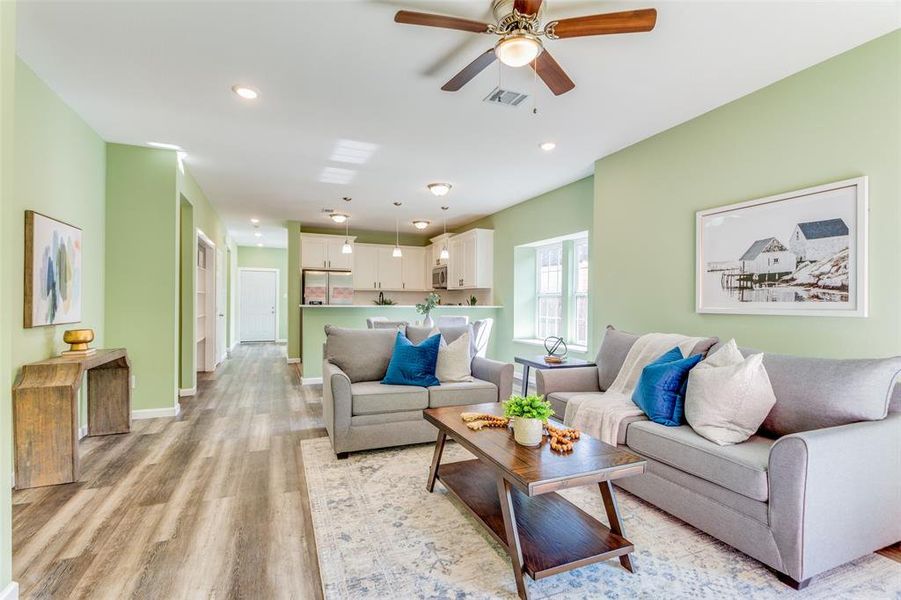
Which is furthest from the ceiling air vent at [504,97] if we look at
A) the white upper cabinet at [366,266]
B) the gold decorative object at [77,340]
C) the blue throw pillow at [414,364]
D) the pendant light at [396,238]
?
the white upper cabinet at [366,266]

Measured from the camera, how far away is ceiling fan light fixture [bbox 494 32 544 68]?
1.80 meters

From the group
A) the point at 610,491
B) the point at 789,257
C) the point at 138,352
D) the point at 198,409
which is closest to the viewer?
the point at 610,491

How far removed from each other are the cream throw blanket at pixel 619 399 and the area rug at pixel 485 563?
1.38ft

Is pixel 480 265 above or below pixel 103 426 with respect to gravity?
above

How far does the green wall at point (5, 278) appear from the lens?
4.92ft

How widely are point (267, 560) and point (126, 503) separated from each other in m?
1.15

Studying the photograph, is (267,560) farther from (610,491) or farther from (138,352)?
(138,352)

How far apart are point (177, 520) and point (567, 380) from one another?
2.69 m

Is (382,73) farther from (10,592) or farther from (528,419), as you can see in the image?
(10,592)

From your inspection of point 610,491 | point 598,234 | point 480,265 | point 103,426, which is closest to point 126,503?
point 103,426

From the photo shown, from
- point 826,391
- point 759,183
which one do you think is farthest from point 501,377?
point 759,183

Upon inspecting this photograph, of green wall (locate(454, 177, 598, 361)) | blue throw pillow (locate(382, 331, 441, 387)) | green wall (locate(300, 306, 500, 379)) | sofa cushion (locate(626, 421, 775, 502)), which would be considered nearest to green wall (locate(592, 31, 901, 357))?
green wall (locate(454, 177, 598, 361))

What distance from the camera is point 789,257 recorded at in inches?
106

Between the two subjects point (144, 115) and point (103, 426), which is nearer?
point (144, 115)
